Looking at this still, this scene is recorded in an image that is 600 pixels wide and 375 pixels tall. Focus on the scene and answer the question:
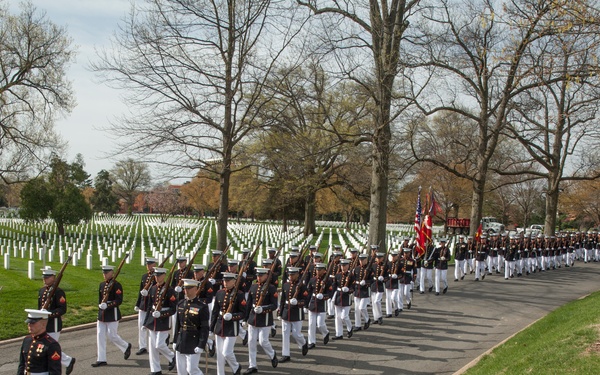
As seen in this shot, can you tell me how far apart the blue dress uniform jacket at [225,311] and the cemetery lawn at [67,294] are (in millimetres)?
4745

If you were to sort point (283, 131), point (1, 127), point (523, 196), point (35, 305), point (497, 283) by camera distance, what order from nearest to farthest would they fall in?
point (35, 305) → point (283, 131) → point (497, 283) → point (1, 127) → point (523, 196)

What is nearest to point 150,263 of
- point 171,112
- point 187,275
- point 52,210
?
point 187,275

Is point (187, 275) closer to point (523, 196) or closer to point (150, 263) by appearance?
point (150, 263)

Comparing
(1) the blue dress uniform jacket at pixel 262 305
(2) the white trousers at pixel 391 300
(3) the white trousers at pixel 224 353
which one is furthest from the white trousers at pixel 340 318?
(3) the white trousers at pixel 224 353

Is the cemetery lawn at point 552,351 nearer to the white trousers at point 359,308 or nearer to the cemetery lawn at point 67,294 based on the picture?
the white trousers at point 359,308

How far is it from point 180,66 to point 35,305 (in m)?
7.98

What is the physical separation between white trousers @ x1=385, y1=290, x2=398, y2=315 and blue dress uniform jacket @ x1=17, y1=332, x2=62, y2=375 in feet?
30.9

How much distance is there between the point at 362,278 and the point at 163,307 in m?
5.16

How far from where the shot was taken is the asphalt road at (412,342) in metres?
9.23

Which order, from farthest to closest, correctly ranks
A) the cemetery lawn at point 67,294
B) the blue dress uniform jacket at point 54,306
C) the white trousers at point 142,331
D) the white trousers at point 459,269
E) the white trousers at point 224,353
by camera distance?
the white trousers at point 459,269 < the cemetery lawn at point 67,294 < the white trousers at point 142,331 < the blue dress uniform jacket at point 54,306 < the white trousers at point 224,353

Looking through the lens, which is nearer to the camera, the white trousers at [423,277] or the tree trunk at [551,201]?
the white trousers at [423,277]

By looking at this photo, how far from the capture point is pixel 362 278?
1249 centimetres

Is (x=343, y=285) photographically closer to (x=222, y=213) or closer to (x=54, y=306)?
(x=54, y=306)

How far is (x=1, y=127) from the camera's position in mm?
27656
